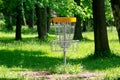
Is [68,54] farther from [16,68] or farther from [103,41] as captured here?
[16,68]

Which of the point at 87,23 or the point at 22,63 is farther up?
the point at 22,63

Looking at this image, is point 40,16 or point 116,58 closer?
point 116,58

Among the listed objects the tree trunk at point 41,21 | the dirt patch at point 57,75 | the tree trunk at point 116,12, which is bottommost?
the tree trunk at point 41,21

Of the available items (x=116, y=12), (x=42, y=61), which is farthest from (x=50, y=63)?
(x=116, y=12)

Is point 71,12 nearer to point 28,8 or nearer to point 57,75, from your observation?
point 28,8

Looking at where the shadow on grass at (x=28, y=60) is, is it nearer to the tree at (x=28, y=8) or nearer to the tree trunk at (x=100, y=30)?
the tree trunk at (x=100, y=30)

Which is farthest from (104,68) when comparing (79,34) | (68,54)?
(79,34)

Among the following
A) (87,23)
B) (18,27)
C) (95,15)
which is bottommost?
(87,23)

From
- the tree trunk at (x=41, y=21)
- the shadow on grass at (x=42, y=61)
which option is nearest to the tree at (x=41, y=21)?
the tree trunk at (x=41, y=21)

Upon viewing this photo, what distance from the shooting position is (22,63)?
55.1 feet

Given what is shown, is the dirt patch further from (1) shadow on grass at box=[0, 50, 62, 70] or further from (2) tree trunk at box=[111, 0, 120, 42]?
(2) tree trunk at box=[111, 0, 120, 42]

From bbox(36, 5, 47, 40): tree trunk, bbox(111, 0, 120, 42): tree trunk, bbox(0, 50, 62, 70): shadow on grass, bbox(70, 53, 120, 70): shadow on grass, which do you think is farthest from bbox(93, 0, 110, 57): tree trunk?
bbox(36, 5, 47, 40): tree trunk

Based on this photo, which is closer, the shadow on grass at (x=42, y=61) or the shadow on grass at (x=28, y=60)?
→ the shadow on grass at (x=42, y=61)

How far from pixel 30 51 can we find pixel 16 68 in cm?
651
